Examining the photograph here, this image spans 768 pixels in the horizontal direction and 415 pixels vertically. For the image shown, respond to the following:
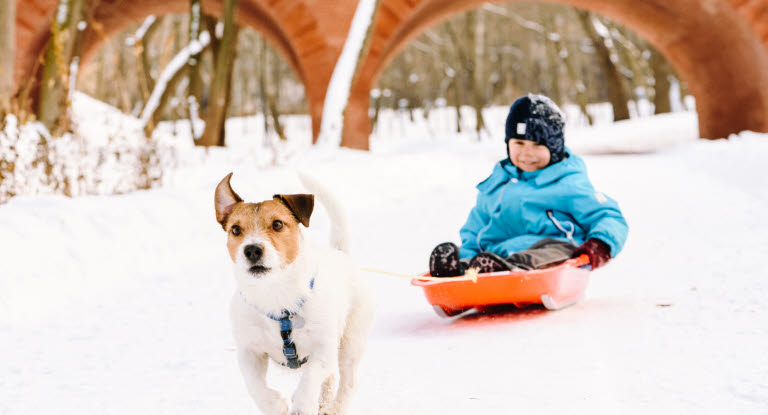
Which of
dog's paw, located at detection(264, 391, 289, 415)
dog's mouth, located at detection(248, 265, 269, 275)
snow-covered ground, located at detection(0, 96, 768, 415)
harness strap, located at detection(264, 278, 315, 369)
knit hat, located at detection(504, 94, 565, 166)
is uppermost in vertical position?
knit hat, located at detection(504, 94, 565, 166)

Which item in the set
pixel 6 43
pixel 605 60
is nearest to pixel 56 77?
pixel 6 43

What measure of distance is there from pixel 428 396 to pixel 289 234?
896mm

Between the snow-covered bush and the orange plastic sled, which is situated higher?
the snow-covered bush

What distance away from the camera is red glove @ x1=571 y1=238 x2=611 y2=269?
3.56 m

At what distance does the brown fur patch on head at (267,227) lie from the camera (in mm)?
1952

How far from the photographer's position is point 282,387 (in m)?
2.72

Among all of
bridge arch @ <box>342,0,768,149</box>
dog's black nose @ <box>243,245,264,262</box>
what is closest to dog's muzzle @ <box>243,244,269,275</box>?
dog's black nose @ <box>243,245,264,262</box>

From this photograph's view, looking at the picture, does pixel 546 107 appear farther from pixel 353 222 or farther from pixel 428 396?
pixel 353 222

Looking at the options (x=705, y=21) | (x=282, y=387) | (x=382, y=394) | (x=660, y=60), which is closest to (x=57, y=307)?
(x=282, y=387)

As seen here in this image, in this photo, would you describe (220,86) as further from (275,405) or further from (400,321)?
(275,405)

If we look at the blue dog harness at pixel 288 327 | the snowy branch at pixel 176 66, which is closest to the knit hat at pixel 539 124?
the blue dog harness at pixel 288 327

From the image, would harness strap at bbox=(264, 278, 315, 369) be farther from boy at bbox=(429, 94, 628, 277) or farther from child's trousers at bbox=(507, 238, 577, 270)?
child's trousers at bbox=(507, 238, 577, 270)

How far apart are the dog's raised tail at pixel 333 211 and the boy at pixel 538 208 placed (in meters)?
1.13

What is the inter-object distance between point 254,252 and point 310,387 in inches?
15.7
